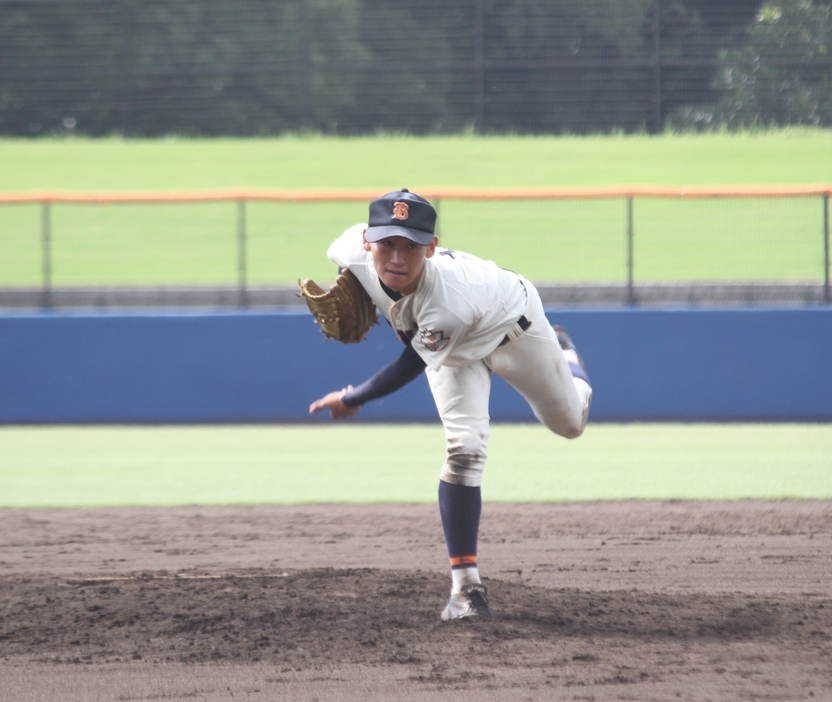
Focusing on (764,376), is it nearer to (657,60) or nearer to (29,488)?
(29,488)

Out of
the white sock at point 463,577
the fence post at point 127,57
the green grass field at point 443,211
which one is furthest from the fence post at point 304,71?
the white sock at point 463,577

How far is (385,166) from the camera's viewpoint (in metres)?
21.6

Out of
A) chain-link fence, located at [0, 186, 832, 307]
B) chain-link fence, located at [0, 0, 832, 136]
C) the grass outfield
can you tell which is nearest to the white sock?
the grass outfield

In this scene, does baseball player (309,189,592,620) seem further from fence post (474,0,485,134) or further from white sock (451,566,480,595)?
fence post (474,0,485,134)

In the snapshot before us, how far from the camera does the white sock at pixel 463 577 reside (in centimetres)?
410

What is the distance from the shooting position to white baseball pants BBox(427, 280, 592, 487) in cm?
415

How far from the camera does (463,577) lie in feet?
13.5

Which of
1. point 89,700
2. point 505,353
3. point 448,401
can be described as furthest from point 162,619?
point 505,353

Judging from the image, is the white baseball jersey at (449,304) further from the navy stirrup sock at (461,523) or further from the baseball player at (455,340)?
the navy stirrup sock at (461,523)

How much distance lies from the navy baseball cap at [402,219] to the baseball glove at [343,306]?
467mm

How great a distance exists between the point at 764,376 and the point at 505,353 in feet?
20.7

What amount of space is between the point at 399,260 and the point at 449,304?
0.84ft

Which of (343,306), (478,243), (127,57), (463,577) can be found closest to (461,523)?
(463,577)

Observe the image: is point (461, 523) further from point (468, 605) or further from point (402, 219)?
point (402, 219)
